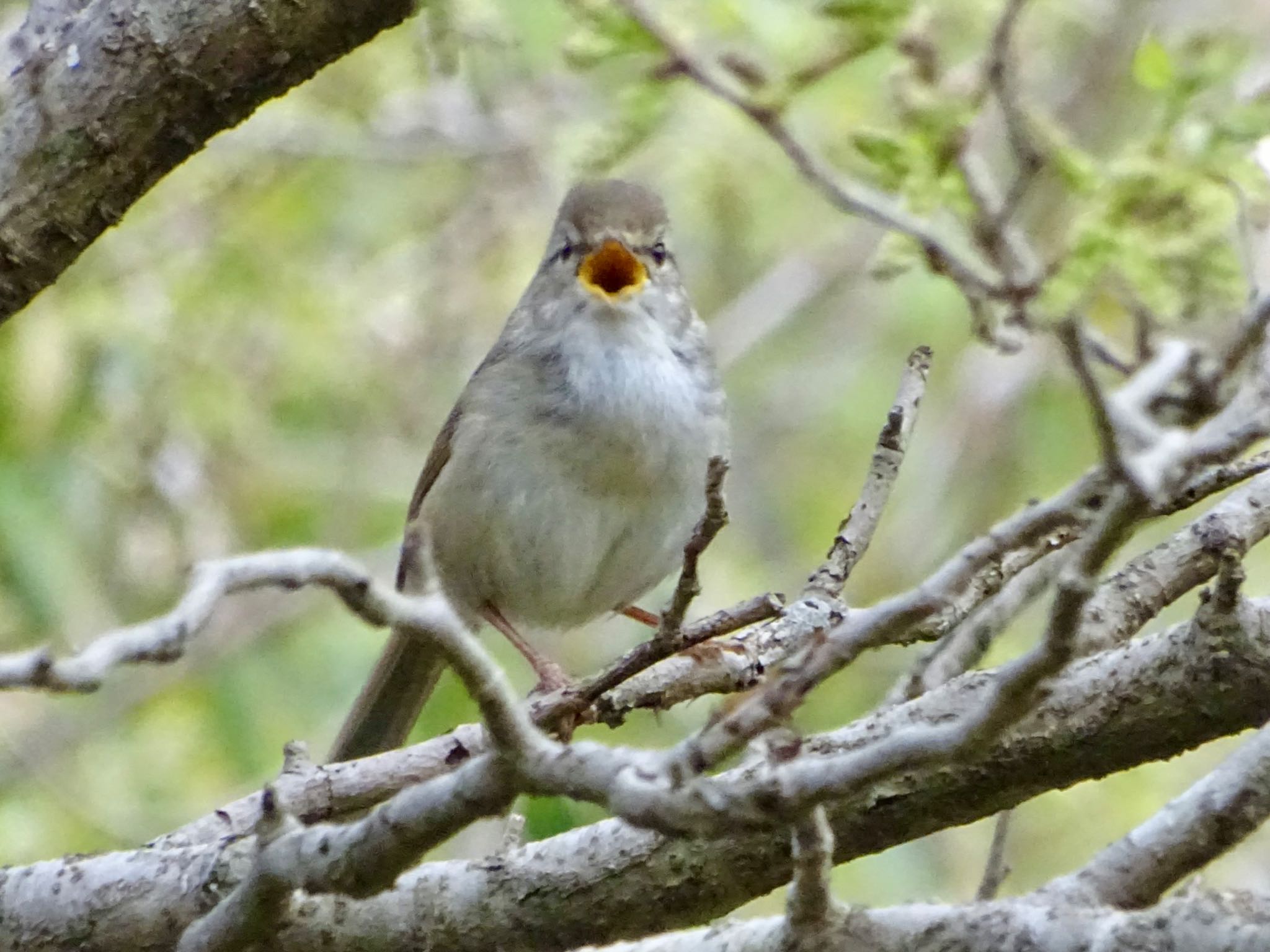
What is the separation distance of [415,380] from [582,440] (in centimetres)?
288

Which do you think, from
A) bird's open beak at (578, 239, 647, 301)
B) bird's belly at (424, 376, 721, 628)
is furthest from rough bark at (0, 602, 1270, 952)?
bird's open beak at (578, 239, 647, 301)

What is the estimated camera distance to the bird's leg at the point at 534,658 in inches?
159

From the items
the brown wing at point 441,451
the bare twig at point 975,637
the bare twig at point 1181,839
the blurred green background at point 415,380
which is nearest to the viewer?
the bare twig at point 975,637

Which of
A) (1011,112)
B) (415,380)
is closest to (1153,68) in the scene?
(1011,112)

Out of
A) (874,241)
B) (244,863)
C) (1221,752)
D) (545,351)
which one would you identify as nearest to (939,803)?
(244,863)

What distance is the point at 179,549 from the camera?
5758mm

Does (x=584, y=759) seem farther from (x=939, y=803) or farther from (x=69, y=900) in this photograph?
(x=69, y=900)

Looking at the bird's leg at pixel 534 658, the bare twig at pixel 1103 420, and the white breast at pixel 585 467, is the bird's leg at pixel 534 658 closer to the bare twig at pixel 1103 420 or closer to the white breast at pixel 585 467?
the white breast at pixel 585 467

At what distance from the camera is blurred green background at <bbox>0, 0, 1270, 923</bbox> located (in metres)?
4.96

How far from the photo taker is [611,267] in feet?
14.1

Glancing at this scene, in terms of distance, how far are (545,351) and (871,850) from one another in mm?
2008

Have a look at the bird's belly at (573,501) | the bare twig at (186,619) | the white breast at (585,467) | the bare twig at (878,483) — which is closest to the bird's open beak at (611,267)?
the white breast at (585,467)

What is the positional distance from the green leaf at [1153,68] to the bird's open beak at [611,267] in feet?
4.62

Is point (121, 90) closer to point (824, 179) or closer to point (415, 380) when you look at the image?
point (824, 179)
